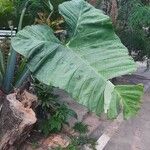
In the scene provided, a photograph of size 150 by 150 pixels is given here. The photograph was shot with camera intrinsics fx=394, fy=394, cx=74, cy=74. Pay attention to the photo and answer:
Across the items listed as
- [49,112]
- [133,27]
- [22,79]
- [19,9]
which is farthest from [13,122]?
[133,27]

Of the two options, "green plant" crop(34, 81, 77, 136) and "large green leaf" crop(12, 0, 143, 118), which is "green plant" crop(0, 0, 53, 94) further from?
"large green leaf" crop(12, 0, 143, 118)

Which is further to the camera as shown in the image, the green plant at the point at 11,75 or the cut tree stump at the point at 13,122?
the green plant at the point at 11,75

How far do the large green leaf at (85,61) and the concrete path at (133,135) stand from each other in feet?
5.52

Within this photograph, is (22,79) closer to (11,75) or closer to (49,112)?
(11,75)

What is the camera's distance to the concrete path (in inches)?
205

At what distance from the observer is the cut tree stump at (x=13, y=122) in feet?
13.9

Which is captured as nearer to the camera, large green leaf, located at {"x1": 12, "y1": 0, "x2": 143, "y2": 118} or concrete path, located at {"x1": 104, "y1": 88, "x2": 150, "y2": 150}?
large green leaf, located at {"x1": 12, "y1": 0, "x2": 143, "y2": 118}

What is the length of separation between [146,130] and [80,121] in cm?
100

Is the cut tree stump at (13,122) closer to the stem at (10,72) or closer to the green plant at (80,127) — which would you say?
the stem at (10,72)

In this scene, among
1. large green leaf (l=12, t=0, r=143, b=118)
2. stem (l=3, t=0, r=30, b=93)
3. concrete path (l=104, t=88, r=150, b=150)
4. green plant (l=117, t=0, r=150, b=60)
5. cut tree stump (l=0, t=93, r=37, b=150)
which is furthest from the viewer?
green plant (l=117, t=0, r=150, b=60)

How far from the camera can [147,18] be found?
258 inches

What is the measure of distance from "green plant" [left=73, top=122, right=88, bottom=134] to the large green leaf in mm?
1653

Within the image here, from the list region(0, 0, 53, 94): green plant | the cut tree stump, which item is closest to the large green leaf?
the cut tree stump

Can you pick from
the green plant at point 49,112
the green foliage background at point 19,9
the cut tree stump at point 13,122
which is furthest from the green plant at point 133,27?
the cut tree stump at point 13,122
